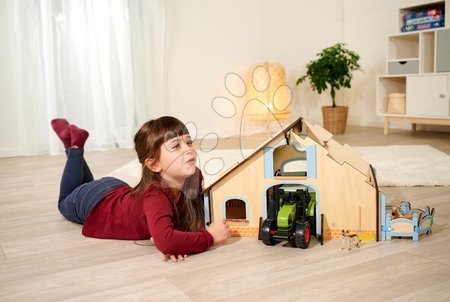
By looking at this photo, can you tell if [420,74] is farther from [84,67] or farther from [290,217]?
[290,217]

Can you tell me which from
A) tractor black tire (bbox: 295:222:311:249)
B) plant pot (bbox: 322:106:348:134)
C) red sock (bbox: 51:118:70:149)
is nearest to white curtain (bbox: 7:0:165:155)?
plant pot (bbox: 322:106:348:134)

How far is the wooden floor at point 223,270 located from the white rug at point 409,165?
410 mm

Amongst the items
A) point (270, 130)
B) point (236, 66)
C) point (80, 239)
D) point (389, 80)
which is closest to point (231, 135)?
point (270, 130)

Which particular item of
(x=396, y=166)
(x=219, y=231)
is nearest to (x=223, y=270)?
(x=219, y=231)

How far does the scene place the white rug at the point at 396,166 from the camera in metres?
2.26

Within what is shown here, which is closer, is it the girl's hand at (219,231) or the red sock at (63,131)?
the girl's hand at (219,231)

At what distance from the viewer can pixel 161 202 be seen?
1445 millimetres

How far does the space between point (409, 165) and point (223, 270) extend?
1.62 meters

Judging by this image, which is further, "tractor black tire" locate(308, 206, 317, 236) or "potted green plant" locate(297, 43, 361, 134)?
"potted green plant" locate(297, 43, 361, 134)

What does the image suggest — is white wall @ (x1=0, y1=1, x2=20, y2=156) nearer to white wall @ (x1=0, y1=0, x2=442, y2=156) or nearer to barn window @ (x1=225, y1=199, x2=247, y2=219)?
white wall @ (x1=0, y1=0, x2=442, y2=156)

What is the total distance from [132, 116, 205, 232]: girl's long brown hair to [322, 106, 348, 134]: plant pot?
2788 millimetres

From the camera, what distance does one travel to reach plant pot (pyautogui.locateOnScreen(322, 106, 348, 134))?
4211 mm

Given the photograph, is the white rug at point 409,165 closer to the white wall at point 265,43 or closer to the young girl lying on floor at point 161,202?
the young girl lying on floor at point 161,202

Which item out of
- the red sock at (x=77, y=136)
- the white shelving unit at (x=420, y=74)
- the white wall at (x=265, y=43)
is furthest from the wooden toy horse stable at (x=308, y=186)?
the white wall at (x=265, y=43)
